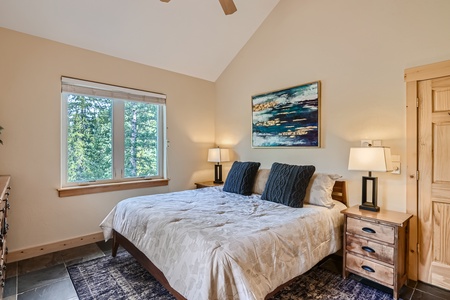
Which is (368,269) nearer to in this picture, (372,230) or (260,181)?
(372,230)

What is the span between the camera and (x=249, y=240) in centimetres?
153

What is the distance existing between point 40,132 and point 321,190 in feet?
10.7

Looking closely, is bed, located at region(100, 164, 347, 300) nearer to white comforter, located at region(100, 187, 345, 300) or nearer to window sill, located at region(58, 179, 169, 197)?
white comforter, located at region(100, 187, 345, 300)

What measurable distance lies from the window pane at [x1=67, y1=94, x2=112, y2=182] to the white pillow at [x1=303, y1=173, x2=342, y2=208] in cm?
269

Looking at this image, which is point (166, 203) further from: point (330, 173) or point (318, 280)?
point (330, 173)

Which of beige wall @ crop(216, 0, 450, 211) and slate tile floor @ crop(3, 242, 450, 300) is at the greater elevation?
beige wall @ crop(216, 0, 450, 211)

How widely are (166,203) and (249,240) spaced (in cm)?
117

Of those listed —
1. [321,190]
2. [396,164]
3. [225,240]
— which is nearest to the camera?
[225,240]

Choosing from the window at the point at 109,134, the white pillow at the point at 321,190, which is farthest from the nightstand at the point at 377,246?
the window at the point at 109,134

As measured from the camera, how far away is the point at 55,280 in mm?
2182

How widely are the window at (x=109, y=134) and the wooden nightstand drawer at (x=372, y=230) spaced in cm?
278

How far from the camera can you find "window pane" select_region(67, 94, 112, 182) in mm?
2982

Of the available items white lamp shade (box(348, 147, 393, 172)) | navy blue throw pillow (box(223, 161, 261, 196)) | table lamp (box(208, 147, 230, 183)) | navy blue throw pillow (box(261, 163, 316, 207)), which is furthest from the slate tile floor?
table lamp (box(208, 147, 230, 183))

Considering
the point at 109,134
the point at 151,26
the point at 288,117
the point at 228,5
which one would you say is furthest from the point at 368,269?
the point at 151,26
